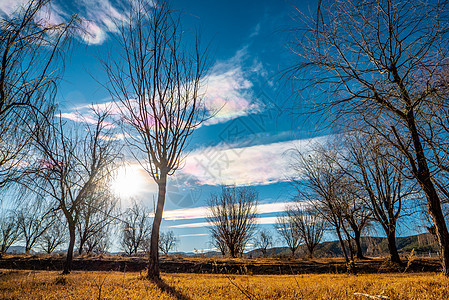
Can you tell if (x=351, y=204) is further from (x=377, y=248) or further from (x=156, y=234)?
(x=156, y=234)

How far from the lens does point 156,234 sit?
8.45 m

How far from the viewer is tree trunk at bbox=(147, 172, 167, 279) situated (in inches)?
308

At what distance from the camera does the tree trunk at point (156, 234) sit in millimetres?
7832

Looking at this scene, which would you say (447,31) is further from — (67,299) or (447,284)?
(67,299)

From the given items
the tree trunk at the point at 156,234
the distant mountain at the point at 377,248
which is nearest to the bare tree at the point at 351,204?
the distant mountain at the point at 377,248

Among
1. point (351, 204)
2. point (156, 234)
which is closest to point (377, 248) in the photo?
point (351, 204)

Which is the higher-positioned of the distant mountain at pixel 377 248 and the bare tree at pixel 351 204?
the bare tree at pixel 351 204

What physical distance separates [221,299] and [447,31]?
17.6 feet

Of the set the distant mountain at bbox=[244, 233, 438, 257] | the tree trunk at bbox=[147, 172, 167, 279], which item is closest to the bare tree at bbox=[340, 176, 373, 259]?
the distant mountain at bbox=[244, 233, 438, 257]

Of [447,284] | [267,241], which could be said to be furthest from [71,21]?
[267,241]

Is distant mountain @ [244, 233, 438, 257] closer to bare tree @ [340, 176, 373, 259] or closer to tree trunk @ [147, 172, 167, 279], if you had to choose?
bare tree @ [340, 176, 373, 259]

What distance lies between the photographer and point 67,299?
4.41m

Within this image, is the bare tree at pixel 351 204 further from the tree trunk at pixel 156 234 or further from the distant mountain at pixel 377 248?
the tree trunk at pixel 156 234

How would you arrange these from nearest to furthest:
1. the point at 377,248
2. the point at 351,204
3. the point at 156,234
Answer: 1. the point at 156,234
2. the point at 377,248
3. the point at 351,204
